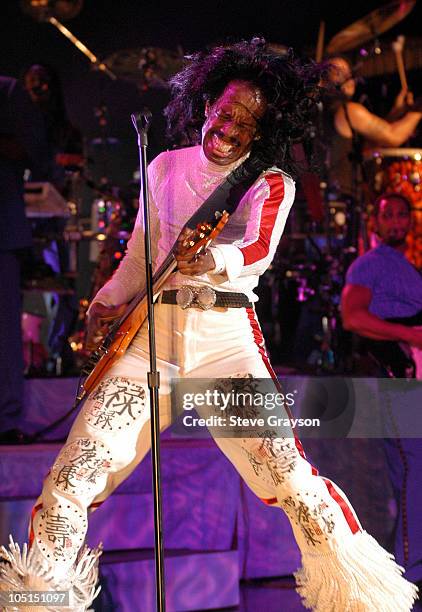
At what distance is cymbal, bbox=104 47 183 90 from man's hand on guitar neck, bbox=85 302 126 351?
436cm

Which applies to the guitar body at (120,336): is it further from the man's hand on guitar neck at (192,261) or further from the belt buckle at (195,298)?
the man's hand on guitar neck at (192,261)

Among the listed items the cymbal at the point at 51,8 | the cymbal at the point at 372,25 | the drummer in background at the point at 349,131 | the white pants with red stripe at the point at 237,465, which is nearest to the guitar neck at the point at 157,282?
the white pants with red stripe at the point at 237,465

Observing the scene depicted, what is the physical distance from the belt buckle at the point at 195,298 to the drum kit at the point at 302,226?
12.2 feet

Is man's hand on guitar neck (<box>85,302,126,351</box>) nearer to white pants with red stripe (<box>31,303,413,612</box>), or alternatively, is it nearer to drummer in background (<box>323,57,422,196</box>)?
white pants with red stripe (<box>31,303,413,612</box>)

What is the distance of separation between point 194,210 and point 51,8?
458 cm

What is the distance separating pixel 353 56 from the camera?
28.5ft

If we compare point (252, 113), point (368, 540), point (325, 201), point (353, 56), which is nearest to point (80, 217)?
point (325, 201)

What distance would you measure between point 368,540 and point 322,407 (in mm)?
1597

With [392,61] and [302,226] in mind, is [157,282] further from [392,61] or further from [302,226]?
[392,61]

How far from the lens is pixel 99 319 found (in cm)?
350

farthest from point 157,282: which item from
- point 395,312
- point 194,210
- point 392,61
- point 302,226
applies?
point 392,61

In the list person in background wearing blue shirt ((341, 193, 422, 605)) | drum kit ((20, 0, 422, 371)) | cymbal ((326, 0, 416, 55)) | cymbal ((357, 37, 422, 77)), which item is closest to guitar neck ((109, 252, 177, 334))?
person in background wearing blue shirt ((341, 193, 422, 605))

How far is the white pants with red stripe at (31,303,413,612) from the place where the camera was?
3100 millimetres

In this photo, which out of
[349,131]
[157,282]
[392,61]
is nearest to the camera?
[157,282]
